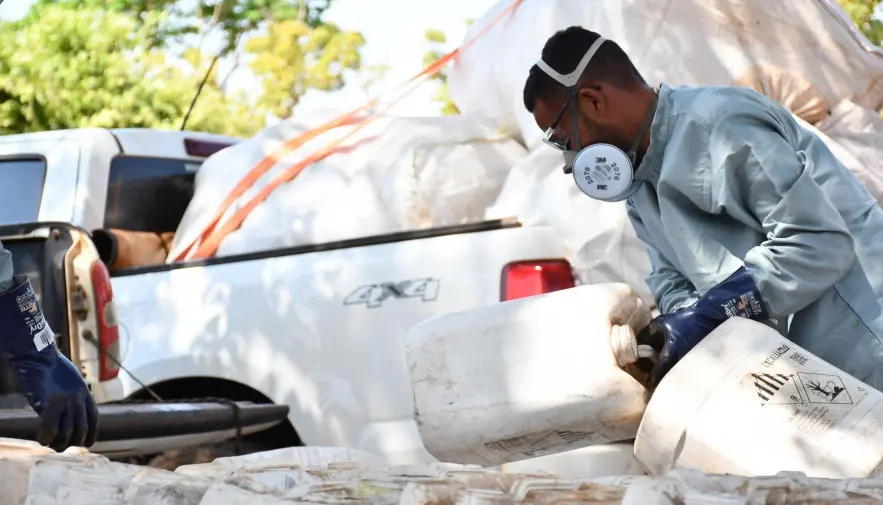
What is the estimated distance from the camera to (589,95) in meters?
3.07

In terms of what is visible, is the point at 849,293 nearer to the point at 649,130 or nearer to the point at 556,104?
the point at 649,130

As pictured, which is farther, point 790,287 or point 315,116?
point 315,116

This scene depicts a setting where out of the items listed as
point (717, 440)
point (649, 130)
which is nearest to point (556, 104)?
point (649, 130)

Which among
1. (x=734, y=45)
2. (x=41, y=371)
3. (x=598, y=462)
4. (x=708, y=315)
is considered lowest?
(x=598, y=462)

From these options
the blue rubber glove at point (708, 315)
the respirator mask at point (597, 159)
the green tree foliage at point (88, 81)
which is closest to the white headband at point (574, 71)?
the respirator mask at point (597, 159)

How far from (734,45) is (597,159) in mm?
2342

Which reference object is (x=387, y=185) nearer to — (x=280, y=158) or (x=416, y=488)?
(x=280, y=158)

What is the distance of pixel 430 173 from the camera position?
17.4 ft

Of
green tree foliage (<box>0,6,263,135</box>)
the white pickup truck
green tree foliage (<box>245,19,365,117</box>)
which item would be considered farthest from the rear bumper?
green tree foliage (<box>245,19,365,117</box>)

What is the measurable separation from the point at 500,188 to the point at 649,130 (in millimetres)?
2424

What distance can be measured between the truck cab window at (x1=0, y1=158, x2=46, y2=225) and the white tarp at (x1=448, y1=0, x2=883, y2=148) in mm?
2086

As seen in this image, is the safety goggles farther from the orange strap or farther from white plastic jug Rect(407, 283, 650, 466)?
the orange strap

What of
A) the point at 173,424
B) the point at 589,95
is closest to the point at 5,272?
the point at 589,95

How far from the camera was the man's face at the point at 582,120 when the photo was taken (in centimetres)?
306
